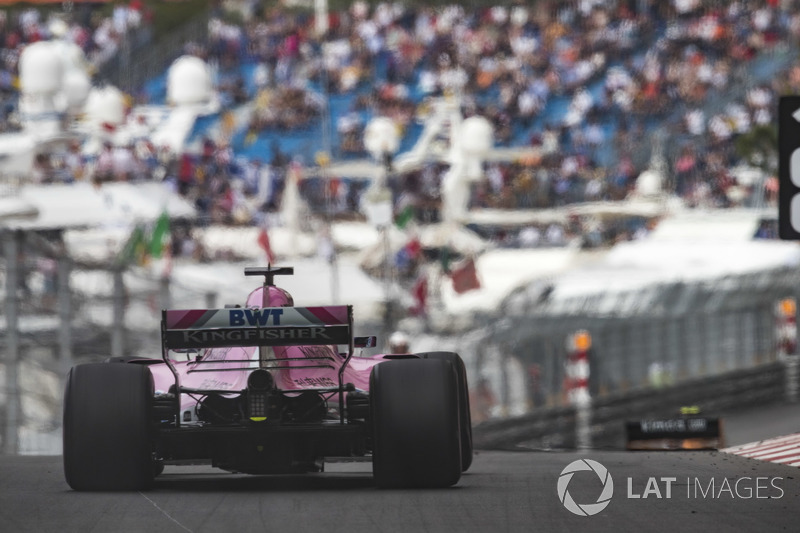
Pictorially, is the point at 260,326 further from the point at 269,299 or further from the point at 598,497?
the point at 598,497

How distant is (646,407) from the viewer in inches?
818

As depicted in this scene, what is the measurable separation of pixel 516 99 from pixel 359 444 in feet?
108

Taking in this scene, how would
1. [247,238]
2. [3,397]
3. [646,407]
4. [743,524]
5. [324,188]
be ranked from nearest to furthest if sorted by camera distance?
1. [743,524]
2. [3,397]
3. [646,407]
4. [247,238]
5. [324,188]

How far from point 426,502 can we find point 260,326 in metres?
1.49

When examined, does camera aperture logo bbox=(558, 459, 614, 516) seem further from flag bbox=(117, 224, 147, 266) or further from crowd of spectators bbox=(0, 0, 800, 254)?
crowd of spectators bbox=(0, 0, 800, 254)

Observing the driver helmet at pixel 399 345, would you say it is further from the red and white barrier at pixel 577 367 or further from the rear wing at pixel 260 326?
the rear wing at pixel 260 326

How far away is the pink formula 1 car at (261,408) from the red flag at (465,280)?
696 inches

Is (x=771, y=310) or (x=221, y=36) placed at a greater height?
(x=221, y=36)

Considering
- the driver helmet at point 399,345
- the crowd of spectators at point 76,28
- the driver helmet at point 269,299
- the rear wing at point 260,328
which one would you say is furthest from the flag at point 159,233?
the crowd of spectators at point 76,28

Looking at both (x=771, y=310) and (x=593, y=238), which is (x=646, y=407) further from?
(x=593, y=238)

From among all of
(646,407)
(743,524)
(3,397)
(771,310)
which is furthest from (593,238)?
(743,524)

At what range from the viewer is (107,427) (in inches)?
378

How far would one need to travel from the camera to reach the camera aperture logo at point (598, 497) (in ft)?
27.3

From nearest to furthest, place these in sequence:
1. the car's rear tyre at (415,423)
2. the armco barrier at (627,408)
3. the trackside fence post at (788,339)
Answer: the car's rear tyre at (415,423), the armco barrier at (627,408), the trackside fence post at (788,339)
